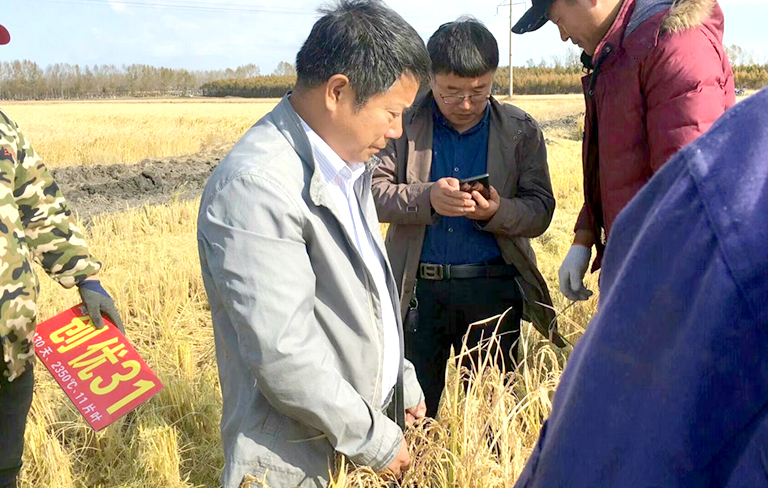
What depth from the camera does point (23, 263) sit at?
2.07 metres

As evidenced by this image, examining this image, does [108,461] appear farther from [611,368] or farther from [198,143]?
[198,143]

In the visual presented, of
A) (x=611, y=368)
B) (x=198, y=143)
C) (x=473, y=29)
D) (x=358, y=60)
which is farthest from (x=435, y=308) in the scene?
(x=198, y=143)

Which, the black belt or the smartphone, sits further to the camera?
the black belt

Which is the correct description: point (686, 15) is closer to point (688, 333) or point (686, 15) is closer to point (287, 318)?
point (287, 318)

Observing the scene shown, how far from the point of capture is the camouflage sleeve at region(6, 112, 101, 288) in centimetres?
216

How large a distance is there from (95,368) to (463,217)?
150cm

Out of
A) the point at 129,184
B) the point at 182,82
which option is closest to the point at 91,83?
the point at 182,82

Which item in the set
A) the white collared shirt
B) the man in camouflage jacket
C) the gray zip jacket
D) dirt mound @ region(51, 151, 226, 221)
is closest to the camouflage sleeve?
the man in camouflage jacket

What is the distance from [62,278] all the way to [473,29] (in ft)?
5.92

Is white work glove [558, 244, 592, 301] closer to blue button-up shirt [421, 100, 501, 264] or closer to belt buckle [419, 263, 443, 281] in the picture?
blue button-up shirt [421, 100, 501, 264]

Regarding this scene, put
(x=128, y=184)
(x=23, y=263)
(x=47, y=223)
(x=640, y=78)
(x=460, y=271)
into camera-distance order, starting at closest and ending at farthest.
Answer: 1. (x=640, y=78)
2. (x=23, y=263)
3. (x=47, y=223)
4. (x=460, y=271)
5. (x=128, y=184)

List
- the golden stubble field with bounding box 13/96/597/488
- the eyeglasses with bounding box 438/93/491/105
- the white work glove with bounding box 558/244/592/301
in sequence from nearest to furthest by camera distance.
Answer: the golden stubble field with bounding box 13/96/597/488 < the white work glove with bounding box 558/244/592/301 < the eyeglasses with bounding box 438/93/491/105

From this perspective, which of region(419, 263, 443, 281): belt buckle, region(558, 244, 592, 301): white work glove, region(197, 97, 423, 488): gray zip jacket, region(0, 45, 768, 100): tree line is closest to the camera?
region(197, 97, 423, 488): gray zip jacket

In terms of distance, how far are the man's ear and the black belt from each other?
1184mm
